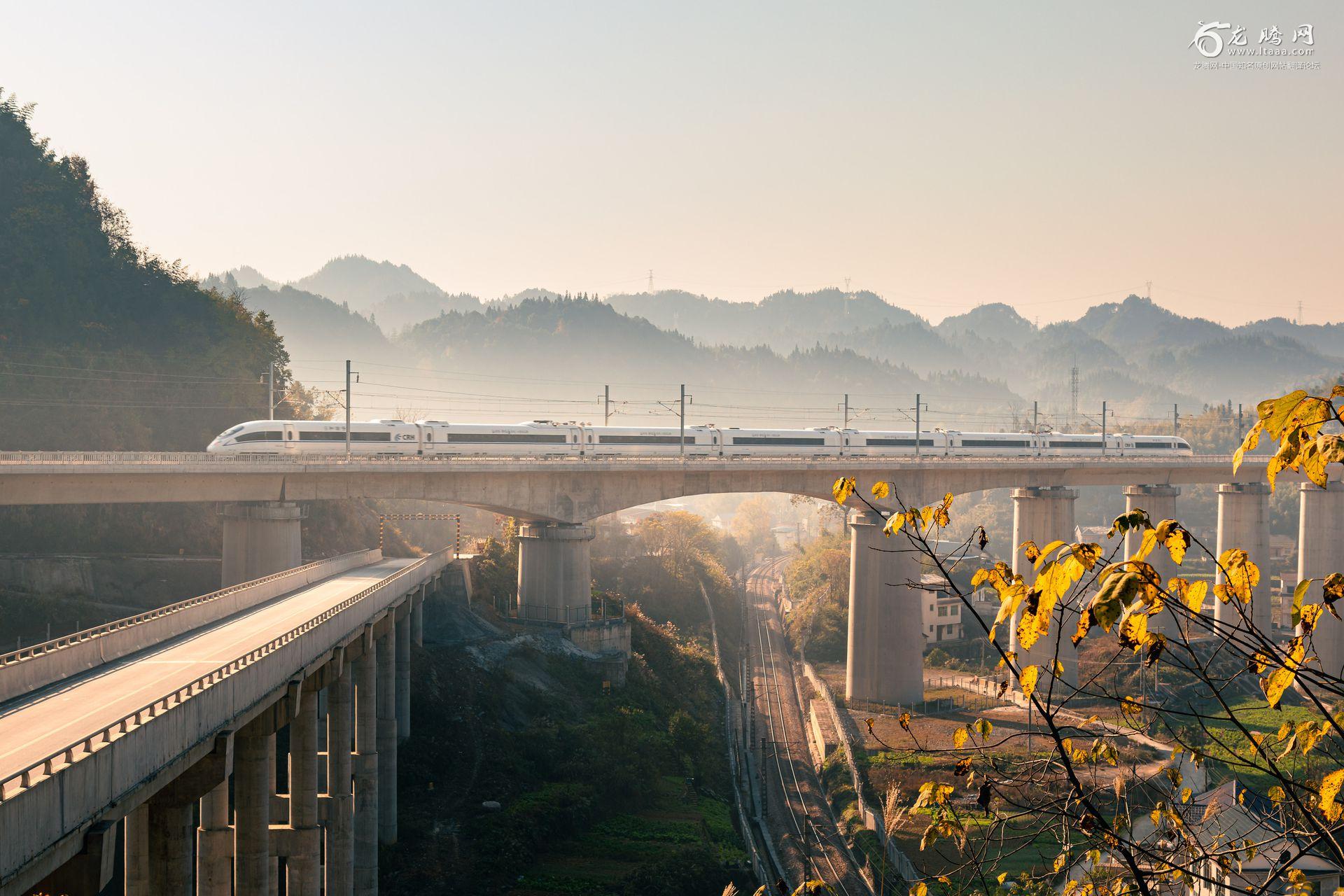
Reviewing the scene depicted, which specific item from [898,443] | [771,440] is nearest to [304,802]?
[771,440]

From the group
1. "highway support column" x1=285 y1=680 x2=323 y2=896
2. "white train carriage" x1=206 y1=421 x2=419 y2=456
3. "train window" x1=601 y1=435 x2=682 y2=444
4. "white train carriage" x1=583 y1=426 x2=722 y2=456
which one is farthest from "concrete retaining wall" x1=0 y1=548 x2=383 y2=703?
"train window" x1=601 y1=435 x2=682 y2=444

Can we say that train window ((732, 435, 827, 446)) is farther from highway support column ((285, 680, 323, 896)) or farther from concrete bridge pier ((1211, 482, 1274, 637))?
highway support column ((285, 680, 323, 896))

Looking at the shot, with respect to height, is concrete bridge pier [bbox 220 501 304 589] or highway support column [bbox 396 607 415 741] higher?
concrete bridge pier [bbox 220 501 304 589]

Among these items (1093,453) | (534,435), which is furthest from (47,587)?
(1093,453)

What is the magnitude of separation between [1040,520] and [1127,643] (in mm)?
78196

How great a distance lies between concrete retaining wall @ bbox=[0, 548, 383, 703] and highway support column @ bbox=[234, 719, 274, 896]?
14.0ft

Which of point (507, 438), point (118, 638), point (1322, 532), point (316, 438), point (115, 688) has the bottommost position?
point (1322, 532)

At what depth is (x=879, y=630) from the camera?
69438 mm

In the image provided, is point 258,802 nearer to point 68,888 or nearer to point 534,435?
point 68,888

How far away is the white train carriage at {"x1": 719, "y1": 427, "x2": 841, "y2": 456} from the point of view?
78250 mm

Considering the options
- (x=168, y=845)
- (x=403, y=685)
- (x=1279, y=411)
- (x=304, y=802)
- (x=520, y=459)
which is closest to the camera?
(x=1279, y=411)

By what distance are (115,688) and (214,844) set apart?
4.28m

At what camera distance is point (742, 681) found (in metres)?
78.0

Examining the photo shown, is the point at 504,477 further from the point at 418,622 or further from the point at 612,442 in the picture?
the point at 612,442
